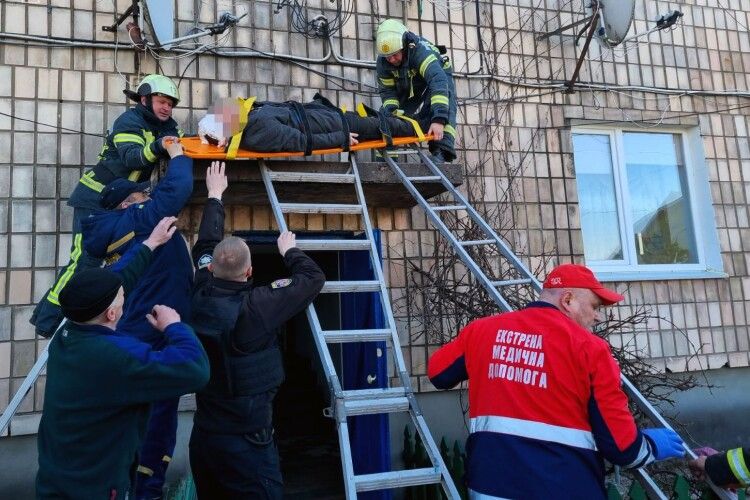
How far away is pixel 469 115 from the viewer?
5.35m

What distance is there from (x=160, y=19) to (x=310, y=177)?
1760 millimetres

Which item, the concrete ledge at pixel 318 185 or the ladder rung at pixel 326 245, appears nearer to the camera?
the ladder rung at pixel 326 245

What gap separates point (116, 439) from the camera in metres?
2.23

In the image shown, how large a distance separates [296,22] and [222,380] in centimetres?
345

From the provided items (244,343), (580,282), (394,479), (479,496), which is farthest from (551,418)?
(244,343)

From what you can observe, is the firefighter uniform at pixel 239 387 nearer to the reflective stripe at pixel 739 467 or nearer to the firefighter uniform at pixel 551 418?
the firefighter uniform at pixel 551 418

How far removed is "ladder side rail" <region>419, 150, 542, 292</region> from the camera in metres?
3.46

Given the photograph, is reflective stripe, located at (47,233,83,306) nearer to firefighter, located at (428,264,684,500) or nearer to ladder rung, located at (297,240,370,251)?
ladder rung, located at (297,240,370,251)

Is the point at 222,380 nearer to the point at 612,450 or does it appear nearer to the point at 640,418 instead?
the point at 612,450

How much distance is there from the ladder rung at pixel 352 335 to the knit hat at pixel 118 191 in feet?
4.82

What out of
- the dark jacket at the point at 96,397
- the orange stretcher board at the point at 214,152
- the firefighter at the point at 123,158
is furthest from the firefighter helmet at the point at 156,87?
the dark jacket at the point at 96,397

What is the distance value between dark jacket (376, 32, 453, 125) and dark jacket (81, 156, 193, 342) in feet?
6.75

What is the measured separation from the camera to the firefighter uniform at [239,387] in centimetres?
276

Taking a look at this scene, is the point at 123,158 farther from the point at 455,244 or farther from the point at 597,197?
the point at 597,197
